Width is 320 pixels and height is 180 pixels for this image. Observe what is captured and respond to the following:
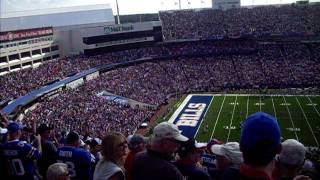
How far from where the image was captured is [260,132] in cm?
249

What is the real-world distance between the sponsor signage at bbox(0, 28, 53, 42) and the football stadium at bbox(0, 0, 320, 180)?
12 centimetres

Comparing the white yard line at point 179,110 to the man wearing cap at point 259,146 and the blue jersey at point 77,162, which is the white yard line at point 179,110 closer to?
the blue jersey at point 77,162

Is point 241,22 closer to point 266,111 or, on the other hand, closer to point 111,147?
point 266,111

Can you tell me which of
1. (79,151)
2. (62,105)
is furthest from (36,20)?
(79,151)

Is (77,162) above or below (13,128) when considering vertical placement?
below

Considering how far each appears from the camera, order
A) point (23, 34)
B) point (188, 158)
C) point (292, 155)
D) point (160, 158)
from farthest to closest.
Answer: point (23, 34)
point (188, 158)
point (160, 158)
point (292, 155)

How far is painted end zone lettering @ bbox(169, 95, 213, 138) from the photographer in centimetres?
3262

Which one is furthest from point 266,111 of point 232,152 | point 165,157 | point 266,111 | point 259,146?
point 259,146

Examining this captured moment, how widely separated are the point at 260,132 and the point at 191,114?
1352 inches

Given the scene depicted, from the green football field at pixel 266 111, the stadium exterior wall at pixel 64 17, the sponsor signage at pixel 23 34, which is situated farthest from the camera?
the stadium exterior wall at pixel 64 17

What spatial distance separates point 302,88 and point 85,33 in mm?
25659

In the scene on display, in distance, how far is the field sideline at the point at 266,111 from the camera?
97.8 feet

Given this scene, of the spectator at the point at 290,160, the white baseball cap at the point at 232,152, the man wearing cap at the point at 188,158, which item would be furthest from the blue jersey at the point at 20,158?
the spectator at the point at 290,160

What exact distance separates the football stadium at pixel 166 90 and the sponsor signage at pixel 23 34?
4.6 inches
